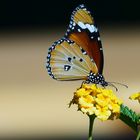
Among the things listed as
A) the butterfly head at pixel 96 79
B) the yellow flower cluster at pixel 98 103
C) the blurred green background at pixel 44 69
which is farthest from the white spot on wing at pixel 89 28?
the blurred green background at pixel 44 69

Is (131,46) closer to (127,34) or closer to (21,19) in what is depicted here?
(127,34)

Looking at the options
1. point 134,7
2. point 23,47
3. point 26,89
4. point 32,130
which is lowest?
point 32,130

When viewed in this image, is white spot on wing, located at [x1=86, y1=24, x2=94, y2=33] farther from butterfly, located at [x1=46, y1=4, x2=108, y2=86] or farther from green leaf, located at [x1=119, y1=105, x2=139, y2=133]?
green leaf, located at [x1=119, y1=105, x2=139, y2=133]

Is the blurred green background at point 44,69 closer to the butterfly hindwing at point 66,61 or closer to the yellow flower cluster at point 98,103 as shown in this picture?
the butterfly hindwing at point 66,61

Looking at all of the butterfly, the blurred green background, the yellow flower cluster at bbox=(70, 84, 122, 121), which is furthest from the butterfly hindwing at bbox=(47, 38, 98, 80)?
the blurred green background

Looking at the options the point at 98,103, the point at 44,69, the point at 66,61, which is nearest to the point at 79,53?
the point at 66,61

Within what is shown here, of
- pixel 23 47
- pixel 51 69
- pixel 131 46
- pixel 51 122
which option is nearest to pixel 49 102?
pixel 51 122
